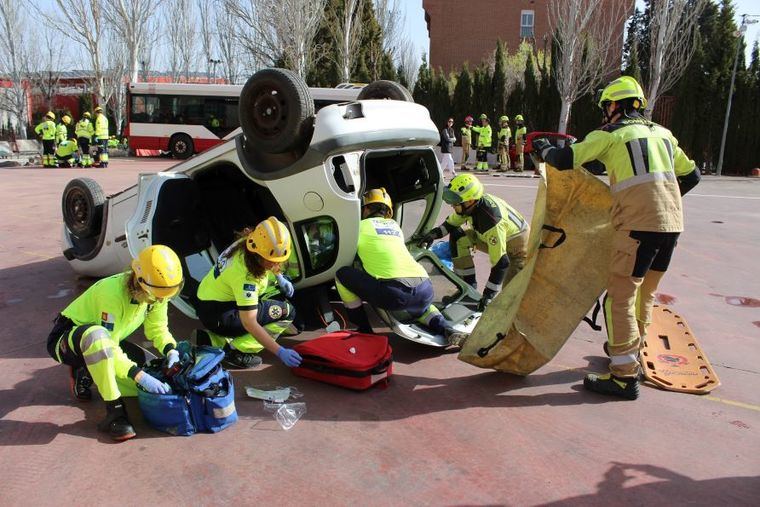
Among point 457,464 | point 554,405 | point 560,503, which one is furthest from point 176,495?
point 554,405

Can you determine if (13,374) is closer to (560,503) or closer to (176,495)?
(176,495)

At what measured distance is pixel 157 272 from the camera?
3.20 metres

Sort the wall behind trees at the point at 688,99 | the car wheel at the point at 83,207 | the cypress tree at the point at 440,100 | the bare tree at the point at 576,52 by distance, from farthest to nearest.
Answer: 1. the cypress tree at the point at 440,100
2. the bare tree at the point at 576,52
3. the wall behind trees at the point at 688,99
4. the car wheel at the point at 83,207

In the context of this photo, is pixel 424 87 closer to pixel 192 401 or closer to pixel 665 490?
pixel 192 401

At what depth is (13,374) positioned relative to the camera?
4.00m

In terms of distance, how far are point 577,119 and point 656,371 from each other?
2089 cm

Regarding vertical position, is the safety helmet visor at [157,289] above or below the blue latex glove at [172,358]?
above

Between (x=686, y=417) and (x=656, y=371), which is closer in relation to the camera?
(x=686, y=417)

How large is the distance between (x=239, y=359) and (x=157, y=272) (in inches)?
48.0

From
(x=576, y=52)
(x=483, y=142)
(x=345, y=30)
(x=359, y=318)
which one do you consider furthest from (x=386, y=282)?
(x=345, y=30)

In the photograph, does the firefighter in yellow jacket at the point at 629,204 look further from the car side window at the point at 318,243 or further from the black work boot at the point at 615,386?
the car side window at the point at 318,243

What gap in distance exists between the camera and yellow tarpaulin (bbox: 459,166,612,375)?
391 centimetres

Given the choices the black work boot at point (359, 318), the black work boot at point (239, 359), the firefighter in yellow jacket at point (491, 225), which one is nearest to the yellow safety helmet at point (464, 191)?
the firefighter in yellow jacket at point (491, 225)

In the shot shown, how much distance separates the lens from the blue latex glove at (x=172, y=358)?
344 centimetres
